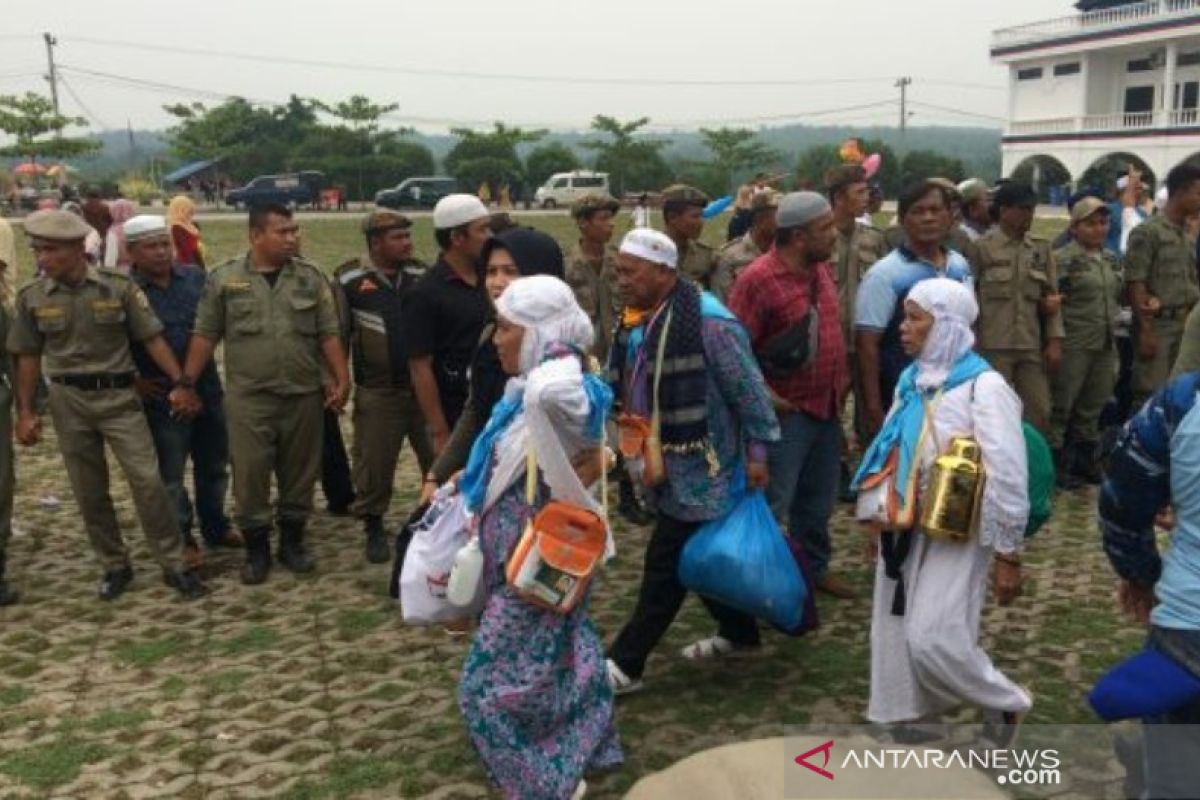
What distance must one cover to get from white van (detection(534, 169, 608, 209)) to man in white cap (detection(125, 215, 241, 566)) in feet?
128

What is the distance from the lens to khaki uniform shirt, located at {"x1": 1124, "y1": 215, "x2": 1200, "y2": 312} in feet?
21.6

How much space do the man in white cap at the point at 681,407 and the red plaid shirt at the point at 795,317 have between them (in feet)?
2.05

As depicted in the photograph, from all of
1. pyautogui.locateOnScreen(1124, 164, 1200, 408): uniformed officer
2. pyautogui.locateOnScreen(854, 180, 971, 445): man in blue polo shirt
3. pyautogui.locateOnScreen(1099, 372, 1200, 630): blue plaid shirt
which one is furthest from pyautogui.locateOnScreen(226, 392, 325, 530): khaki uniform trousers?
pyautogui.locateOnScreen(1124, 164, 1200, 408): uniformed officer

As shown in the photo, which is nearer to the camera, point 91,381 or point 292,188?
point 91,381

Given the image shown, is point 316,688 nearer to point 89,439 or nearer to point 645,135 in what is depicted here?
point 89,439

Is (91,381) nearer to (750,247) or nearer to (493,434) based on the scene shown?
(493,434)

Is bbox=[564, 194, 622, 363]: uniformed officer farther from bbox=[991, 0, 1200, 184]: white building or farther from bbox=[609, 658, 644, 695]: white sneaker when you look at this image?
bbox=[991, 0, 1200, 184]: white building

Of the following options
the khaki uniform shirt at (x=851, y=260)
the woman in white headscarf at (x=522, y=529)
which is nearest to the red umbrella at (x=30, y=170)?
the khaki uniform shirt at (x=851, y=260)

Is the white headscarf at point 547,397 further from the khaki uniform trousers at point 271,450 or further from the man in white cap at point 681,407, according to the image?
the khaki uniform trousers at point 271,450

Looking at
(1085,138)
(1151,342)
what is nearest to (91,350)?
(1151,342)

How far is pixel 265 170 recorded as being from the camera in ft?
170

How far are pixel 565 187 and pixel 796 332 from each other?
41032mm

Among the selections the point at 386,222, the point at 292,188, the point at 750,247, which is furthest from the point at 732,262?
the point at 292,188

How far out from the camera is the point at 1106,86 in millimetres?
48594
